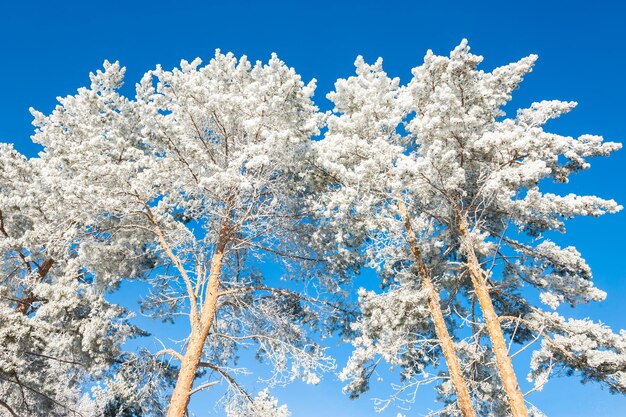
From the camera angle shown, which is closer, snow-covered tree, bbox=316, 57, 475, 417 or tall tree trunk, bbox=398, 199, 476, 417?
tall tree trunk, bbox=398, 199, 476, 417

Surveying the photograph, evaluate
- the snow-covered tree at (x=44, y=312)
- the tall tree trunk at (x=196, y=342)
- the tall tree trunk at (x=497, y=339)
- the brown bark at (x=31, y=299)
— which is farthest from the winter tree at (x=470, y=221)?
the brown bark at (x=31, y=299)

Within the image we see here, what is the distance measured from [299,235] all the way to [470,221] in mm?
4470

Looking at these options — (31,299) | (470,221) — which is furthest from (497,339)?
(31,299)

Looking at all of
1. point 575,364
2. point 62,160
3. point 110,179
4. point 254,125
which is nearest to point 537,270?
point 575,364

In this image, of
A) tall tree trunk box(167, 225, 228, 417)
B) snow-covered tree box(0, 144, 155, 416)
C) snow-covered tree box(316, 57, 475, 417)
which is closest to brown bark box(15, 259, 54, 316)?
snow-covered tree box(0, 144, 155, 416)

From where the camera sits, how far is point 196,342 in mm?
8930

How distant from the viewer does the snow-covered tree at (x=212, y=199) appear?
9297 millimetres

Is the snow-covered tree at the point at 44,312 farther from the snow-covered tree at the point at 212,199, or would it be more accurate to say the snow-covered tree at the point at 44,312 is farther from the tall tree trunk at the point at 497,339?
the tall tree trunk at the point at 497,339

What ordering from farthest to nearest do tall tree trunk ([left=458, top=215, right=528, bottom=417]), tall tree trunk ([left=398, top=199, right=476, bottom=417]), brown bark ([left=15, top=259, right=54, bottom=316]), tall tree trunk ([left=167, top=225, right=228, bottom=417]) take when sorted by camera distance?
brown bark ([left=15, top=259, right=54, bottom=316]) < tall tree trunk ([left=398, top=199, right=476, bottom=417]) < tall tree trunk ([left=167, top=225, right=228, bottom=417]) < tall tree trunk ([left=458, top=215, right=528, bottom=417])

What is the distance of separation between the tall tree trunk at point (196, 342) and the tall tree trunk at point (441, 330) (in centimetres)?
465

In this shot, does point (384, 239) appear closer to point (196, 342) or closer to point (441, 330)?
point (441, 330)

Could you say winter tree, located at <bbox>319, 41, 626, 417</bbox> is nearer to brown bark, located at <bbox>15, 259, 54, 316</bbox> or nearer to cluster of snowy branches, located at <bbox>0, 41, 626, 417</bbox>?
cluster of snowy branches, located at <bbox>0, 41, 626, 417</bbox>

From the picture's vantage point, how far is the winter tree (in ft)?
28.5

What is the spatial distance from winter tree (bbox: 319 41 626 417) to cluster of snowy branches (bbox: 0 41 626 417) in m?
0.05
